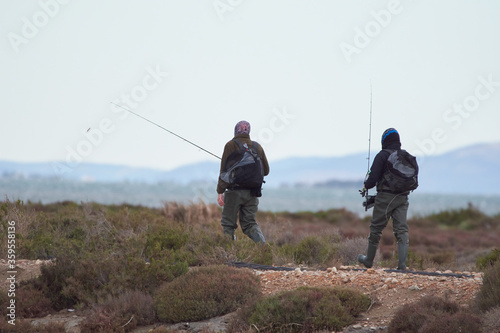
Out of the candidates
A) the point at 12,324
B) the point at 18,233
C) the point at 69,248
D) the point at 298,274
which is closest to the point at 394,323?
the point at 298,274

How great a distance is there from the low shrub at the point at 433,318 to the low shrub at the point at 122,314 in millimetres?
2798

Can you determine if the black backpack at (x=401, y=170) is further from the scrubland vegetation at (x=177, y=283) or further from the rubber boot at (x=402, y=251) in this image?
the scrubland vegetation at (x=177, y=283)

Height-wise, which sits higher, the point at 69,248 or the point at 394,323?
the point at 69,248

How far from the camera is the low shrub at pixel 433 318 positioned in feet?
19.6

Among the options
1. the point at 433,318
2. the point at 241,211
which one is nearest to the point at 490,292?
the point at 433,318

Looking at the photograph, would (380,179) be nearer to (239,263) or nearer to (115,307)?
(239,263)

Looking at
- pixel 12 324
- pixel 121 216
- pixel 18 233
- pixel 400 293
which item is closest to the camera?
pixel 12 324

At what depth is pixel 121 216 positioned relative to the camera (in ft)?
46.0

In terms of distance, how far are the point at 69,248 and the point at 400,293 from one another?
4867 millimetres

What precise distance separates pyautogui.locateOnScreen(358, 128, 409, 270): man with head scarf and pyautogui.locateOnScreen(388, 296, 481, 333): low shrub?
2.45 metres

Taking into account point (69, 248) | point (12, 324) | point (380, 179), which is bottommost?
point (12, 324)

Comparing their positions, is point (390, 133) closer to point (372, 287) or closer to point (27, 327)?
point (372, 287)

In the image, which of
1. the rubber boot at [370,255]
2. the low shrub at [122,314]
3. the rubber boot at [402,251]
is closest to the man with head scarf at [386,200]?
the rubber boot at [402,251]

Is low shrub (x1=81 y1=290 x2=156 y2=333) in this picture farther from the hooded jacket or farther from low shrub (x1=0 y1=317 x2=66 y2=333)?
the hooded jacket
